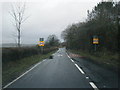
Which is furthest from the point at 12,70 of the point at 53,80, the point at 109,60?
the point at 109,60

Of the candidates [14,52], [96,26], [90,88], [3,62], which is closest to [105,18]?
[96,26]

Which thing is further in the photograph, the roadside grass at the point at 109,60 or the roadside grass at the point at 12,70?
the roadside grass at the point at 109,60

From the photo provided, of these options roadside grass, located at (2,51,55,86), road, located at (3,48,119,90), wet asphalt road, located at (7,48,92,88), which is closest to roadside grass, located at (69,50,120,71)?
road, located at (3,48,119,90)

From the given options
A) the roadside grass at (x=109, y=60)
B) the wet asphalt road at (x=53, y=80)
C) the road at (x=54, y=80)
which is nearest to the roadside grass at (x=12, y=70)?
the road at (x=54, y=80)

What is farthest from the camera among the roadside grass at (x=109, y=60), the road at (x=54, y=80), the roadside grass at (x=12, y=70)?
the roadside grass at (x=109, y=60)

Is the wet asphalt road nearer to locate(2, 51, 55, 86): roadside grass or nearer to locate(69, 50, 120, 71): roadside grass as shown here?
locate(2, 51, 55, 86): roadside grass

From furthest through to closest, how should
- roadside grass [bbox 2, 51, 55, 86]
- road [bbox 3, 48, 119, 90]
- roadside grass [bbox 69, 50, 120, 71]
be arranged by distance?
roadside grass [bbox 69, 50, 120, 71] < roadside grass [bbox 2, 51, 55, 86] < road [bbox 3, 48, 119, 90]

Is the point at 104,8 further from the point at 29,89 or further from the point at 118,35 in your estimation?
the point at 29,89

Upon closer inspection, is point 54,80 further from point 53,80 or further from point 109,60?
point 109,60

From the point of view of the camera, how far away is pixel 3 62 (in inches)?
615

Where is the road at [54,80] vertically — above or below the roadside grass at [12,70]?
above

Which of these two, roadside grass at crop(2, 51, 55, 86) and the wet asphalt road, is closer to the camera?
the wet asphalt road

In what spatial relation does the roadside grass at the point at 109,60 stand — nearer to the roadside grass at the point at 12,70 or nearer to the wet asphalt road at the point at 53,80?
the wet asphalt road at the point at 53,80

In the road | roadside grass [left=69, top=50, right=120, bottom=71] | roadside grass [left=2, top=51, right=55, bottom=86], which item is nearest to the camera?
the road
